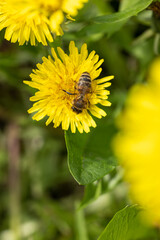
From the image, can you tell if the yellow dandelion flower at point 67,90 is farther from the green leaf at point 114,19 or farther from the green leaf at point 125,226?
the green leaf at point 125,226

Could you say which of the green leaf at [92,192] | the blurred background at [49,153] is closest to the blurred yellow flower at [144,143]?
the green leaf at [92,192]

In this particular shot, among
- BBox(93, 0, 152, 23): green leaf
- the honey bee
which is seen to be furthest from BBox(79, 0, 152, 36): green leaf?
the honey bee

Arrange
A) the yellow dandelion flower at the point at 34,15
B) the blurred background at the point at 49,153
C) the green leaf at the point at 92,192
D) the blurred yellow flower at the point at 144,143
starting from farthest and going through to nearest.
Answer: the blurred background at the point at 49,153 → the green leaf at the point at 92,192 → the yellow dandelion flower at the point at 34,15 → the blurred yellow flower at the point at 144,143

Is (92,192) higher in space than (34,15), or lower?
lower

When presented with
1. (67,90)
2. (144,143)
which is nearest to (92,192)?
(67,90)

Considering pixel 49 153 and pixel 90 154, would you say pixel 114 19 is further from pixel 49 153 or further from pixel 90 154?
pixel 49 153
